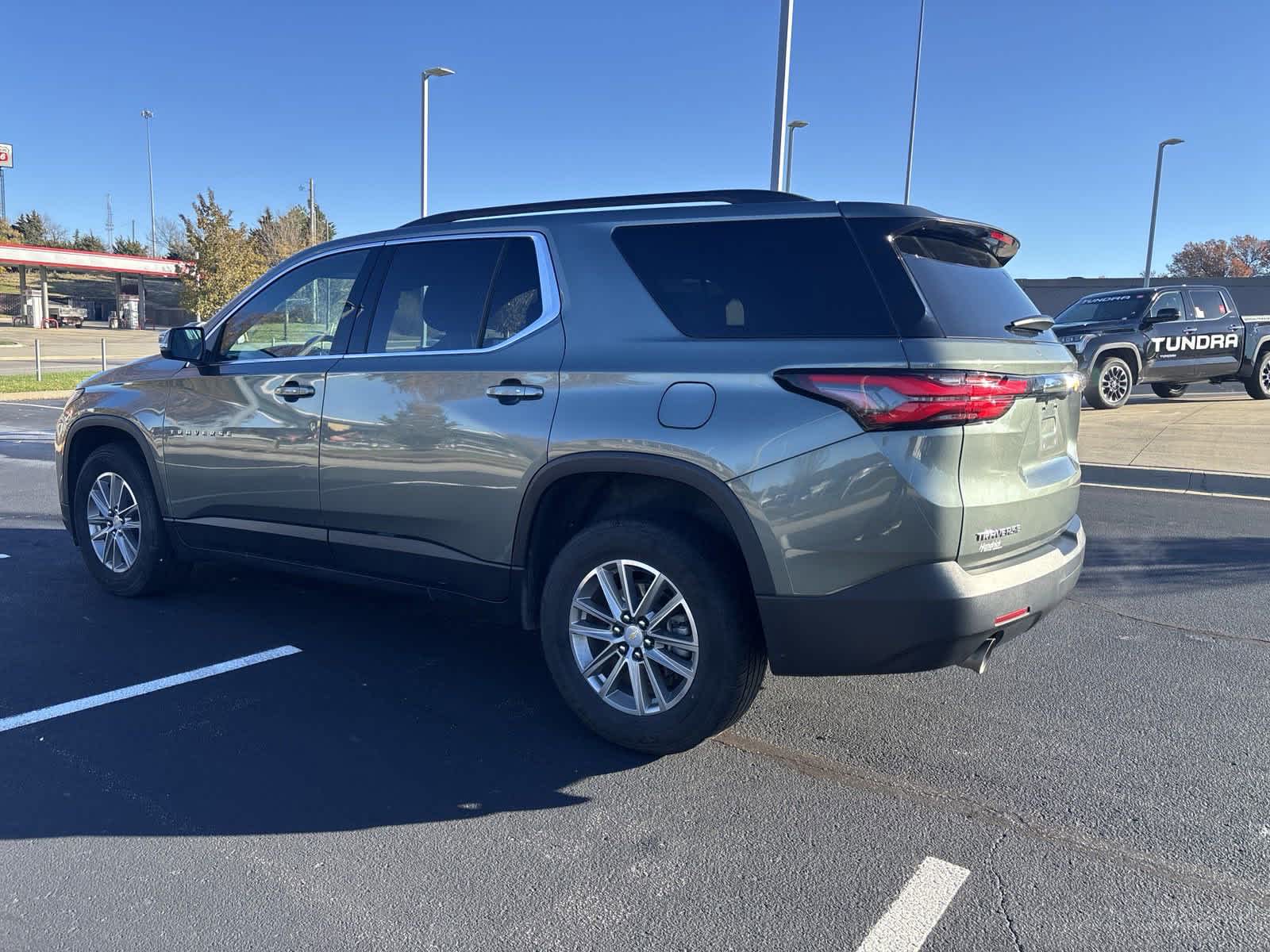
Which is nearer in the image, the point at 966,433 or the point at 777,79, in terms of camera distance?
the point at 966,433

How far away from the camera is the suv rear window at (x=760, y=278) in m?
3.21

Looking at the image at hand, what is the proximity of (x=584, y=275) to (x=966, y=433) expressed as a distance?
1525 mm

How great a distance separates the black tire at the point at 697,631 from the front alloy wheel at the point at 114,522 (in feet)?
9.50

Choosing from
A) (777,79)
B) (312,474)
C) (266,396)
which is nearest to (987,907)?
(312,474)

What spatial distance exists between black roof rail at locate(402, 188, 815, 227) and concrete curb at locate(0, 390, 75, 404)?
55.6 ft

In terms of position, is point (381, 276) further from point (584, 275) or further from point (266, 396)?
point (584, 275)

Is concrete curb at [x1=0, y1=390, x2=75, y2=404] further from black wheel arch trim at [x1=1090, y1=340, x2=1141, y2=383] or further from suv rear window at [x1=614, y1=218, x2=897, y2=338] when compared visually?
suv rear window at [x1=614, y1=218, x2=897, y2=338]

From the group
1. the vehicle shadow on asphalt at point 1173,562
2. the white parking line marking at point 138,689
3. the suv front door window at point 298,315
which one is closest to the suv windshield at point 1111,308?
the vehicle shadow on asphalt at point 1173,562

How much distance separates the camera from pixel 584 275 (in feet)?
12.2

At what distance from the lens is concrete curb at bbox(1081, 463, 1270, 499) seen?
8.97 metres

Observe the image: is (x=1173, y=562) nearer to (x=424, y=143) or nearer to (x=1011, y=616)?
(x=1011, y=616)

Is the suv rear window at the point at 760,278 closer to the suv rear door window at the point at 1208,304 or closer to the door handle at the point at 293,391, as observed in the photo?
the door handle at the point at 293,391

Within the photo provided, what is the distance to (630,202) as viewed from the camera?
12.7 feet

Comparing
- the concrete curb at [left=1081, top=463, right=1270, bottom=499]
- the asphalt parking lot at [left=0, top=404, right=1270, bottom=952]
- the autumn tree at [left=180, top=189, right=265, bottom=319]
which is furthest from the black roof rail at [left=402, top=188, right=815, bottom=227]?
the autumn tree at [left=180, top=189, right=265, bottom=319]
